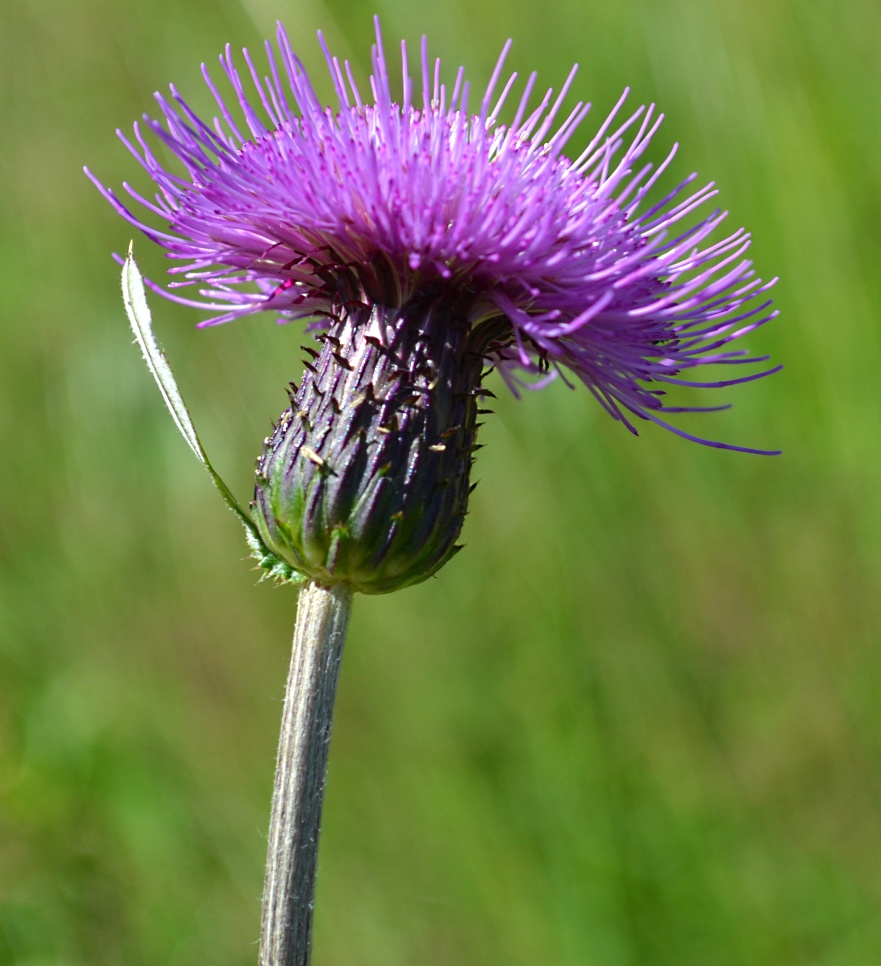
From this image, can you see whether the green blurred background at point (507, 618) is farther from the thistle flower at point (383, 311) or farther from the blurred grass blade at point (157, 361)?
the blurred grass blade at point (157, 361)

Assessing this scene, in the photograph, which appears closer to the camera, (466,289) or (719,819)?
(466,289)

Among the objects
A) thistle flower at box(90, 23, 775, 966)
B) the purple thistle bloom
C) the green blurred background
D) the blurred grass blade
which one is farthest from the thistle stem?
the green blurred background

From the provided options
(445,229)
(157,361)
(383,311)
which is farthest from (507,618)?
(157,361)

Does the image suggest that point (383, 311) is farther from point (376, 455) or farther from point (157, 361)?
point (157, 361)

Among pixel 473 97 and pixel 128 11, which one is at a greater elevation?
pixel 128 11

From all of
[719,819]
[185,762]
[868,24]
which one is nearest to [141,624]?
[185,762]

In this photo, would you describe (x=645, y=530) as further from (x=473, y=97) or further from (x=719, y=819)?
(x=473, y=97)

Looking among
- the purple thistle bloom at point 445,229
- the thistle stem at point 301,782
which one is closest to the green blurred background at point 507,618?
the thistle stem at point 301,782
